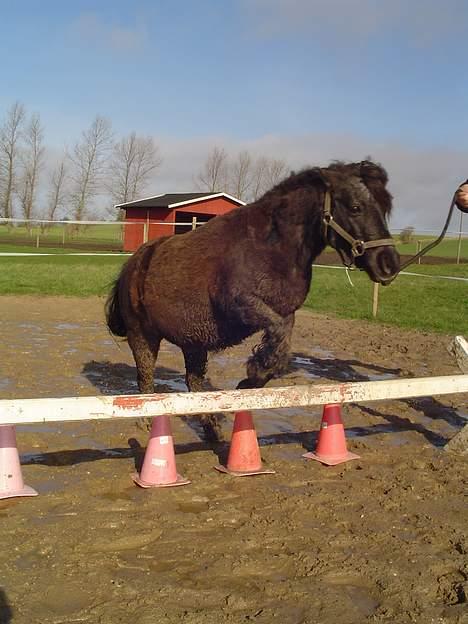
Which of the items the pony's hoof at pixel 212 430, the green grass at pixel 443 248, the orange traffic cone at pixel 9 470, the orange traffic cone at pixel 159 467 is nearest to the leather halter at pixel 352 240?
the orange traffic cone at pixel 159 467

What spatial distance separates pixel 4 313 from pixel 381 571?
1073 cm

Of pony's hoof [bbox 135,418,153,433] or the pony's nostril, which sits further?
pony's hoof [bbox 135,418,153,433]

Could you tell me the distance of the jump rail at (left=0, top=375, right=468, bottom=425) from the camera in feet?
12.6

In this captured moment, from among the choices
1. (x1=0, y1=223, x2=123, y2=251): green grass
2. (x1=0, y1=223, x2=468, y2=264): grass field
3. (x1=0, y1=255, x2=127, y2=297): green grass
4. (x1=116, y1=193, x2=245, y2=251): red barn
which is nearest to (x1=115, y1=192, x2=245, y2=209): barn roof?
(x1=116, y1=193, x2=245, y2=251): red barn

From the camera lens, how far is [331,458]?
5062mm

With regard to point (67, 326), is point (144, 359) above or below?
above

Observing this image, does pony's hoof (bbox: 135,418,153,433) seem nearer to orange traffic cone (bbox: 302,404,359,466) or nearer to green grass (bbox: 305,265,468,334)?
orange traffic cone (bbox: 302,404,359,466)

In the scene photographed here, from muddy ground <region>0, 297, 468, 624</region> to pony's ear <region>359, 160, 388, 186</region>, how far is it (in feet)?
7.11

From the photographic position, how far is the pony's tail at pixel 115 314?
615cm

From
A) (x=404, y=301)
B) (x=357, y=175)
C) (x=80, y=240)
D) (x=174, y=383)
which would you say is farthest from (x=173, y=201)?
(x=357, y=175)

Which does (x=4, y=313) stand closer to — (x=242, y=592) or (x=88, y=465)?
(x=88, y=465)

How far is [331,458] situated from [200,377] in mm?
1494

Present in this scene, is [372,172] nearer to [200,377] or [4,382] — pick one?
[200,377]

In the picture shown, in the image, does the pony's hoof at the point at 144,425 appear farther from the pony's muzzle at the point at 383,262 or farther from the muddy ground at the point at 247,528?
the pony's muzzle at the point at 383,262
